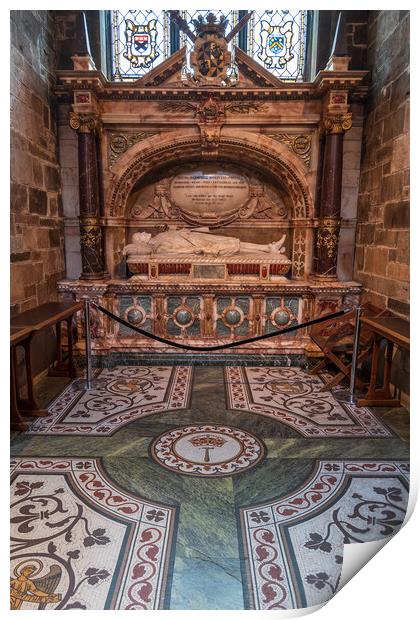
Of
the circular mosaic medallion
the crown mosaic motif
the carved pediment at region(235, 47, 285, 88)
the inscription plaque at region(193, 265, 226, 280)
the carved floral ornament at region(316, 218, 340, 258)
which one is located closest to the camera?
the circular mosaic medallion

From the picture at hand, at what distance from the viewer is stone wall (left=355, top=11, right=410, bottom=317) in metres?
3.99

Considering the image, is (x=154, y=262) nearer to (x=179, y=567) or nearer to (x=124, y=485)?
(x=124, y=485)

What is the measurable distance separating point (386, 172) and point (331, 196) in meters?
0.67

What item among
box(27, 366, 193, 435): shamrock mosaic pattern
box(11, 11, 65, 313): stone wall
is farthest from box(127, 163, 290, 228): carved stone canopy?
box(27, 366, 193, 435): shamrock mosaic pattern

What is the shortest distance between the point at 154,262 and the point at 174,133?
1.50m

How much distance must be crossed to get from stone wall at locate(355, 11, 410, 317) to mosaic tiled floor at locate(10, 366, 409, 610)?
1.35 meters

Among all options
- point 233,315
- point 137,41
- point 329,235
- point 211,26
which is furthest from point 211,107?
point 233,315

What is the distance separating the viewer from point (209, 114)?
4938 mm

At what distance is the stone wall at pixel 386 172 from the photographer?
3994 millimetres

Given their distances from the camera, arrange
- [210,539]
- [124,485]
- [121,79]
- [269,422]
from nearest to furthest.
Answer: [210,539] → [124,485] → [269,422] → [121,79]

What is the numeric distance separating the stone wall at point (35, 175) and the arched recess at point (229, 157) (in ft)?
2.37

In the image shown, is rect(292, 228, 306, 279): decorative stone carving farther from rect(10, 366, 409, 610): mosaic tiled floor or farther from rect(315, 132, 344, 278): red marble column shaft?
rect(10, 366, 409, 610): mosaic tiled floor

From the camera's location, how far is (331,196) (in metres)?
4.93

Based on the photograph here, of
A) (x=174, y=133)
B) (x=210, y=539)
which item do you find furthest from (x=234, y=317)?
(x=210, y=539)
